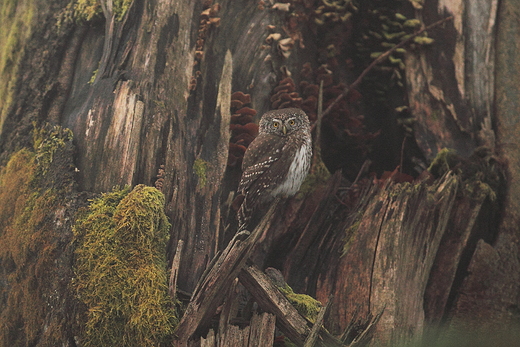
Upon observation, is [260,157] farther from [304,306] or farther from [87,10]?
[87,10]

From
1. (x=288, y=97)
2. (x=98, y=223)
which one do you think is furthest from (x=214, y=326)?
(x=288, y=97)

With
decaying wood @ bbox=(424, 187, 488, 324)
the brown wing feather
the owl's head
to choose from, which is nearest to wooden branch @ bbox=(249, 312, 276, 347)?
the brown wing feather

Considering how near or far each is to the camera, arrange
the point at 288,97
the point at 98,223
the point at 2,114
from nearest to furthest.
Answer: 1. the point at 98,223
2. the point at 2,114
3. the point at 288,97

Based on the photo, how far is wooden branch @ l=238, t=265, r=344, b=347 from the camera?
347cm

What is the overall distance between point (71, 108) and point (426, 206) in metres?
3.26

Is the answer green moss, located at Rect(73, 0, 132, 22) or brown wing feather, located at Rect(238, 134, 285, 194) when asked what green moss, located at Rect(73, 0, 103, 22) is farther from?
brown wing feather, located at Rect(238, 134, 285, 194)

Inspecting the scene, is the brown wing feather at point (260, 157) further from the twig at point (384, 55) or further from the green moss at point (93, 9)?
the green moss at point (93, 9)

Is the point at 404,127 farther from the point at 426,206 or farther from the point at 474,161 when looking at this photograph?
the point at 426,206

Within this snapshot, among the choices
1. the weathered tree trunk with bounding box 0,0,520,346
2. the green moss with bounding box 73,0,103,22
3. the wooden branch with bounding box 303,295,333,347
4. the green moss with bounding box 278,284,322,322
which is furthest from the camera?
the green moss with bounding box 73,0,103,22

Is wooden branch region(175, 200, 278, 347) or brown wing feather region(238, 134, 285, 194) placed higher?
brown wing feather region(238, 134, 285, 194)

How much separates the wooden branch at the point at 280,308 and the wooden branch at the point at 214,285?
0.46ft

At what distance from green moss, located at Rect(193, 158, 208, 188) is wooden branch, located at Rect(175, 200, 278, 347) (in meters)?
0.99

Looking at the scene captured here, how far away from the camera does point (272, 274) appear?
13.8ft

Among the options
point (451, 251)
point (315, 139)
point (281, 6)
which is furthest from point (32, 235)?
point (451, 251)
